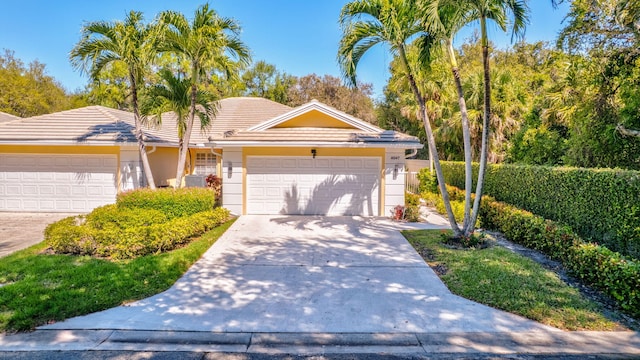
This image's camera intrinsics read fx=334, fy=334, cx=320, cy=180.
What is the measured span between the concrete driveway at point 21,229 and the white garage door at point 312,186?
6320mm

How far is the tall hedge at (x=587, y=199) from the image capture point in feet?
21.1

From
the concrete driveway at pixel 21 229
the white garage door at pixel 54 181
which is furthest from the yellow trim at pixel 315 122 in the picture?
the concrete driveway at pixel 21 229

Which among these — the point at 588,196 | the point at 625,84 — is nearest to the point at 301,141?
the point at 588,196

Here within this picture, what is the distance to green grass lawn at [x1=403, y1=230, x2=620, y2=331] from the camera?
15.9ft

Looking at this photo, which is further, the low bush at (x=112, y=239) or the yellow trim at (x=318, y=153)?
the yellow trim at (x=318, y=153)

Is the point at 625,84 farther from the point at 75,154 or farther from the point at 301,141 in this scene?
the point at 75,154

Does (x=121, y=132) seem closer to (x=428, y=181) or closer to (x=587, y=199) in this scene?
(x=587, y=199)

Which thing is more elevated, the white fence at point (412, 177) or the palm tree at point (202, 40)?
the palm tree at point (202, 40)

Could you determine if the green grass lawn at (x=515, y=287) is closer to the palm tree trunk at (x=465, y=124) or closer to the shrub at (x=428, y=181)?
the palm tree trunk at (x=465, y=124)

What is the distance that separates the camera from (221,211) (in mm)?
11102

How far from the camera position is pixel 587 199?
761 cm

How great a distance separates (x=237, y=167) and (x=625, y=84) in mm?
11592

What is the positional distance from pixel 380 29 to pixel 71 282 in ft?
27.0

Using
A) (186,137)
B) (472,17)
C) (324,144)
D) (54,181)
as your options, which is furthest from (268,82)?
(472,17)
